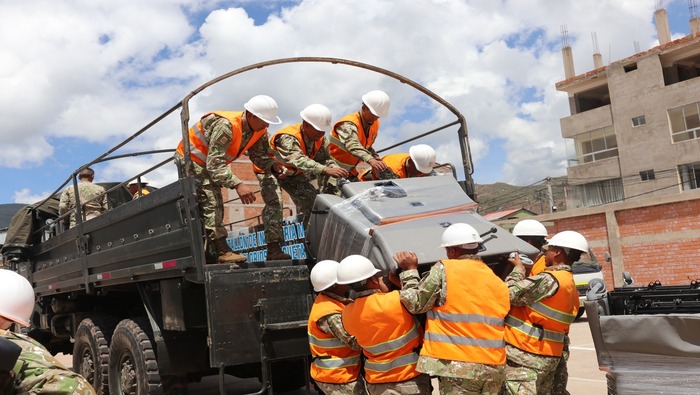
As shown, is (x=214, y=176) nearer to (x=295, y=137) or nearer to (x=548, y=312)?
(x=295, y=137)

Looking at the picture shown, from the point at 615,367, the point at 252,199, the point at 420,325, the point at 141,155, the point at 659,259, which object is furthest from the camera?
the point at 659,259

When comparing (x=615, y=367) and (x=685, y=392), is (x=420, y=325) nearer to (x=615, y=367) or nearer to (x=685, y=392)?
(x=615, y=367)

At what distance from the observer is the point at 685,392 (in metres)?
2.78

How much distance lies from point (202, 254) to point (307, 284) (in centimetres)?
74

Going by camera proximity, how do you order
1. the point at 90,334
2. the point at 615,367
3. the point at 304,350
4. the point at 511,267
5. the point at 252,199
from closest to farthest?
the point at 615,367 → the point at 511,267 → the point at 304,350 → the point at 252,199 → the point at 90,334

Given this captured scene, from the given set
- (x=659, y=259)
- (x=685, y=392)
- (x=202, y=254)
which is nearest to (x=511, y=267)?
(x=685, y=392)

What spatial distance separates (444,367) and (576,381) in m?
3.67

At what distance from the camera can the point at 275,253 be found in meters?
4.74

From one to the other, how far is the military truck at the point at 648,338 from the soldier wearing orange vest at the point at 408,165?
198cm

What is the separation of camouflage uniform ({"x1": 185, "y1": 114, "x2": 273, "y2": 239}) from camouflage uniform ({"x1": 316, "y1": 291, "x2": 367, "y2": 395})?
4.09ft

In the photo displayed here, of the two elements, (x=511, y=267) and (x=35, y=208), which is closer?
(x=511, y=267)

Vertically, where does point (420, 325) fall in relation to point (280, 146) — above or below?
below

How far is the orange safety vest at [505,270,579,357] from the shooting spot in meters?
3.56

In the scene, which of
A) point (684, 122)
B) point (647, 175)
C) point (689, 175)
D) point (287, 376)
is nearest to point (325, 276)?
point (287, 376)
